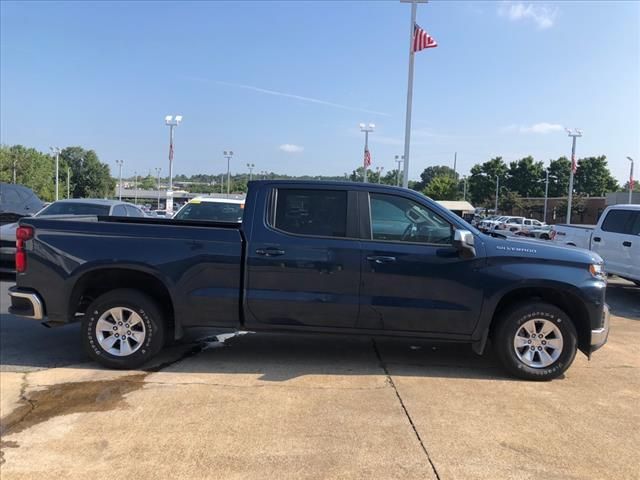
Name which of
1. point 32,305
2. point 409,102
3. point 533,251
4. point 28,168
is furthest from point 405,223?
point 28,168

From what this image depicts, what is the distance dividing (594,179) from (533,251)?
8648cm

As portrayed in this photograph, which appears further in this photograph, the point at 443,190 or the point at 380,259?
the point at 443,190

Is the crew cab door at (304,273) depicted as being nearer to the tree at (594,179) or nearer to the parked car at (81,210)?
the parked car at (81,210)

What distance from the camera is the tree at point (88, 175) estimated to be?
101 m

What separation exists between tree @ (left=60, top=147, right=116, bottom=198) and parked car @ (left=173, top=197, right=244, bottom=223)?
3820 inches

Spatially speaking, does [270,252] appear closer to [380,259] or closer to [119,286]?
[380,259]

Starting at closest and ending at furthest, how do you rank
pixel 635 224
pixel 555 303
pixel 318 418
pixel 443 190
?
pixel 318 418 → pixel 555 303 → pixel 635 224 → pixel 443 190

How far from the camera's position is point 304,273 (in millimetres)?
4973

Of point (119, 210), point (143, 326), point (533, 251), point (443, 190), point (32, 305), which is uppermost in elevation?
point (443, 190)

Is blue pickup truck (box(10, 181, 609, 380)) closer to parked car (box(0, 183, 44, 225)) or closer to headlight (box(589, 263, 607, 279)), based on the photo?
headlight (box(589, 263, 607, 279))

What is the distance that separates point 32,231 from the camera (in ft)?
16.8

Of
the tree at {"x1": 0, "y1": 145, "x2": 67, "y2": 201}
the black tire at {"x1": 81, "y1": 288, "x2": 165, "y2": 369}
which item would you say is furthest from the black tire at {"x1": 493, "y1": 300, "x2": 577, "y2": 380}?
the tree at {"x1": 0, "y1": 145, "x2": 67, "y2": 201}

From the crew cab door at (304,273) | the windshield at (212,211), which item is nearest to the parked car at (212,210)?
the windshield at (212,211)

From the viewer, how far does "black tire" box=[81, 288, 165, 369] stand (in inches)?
202
